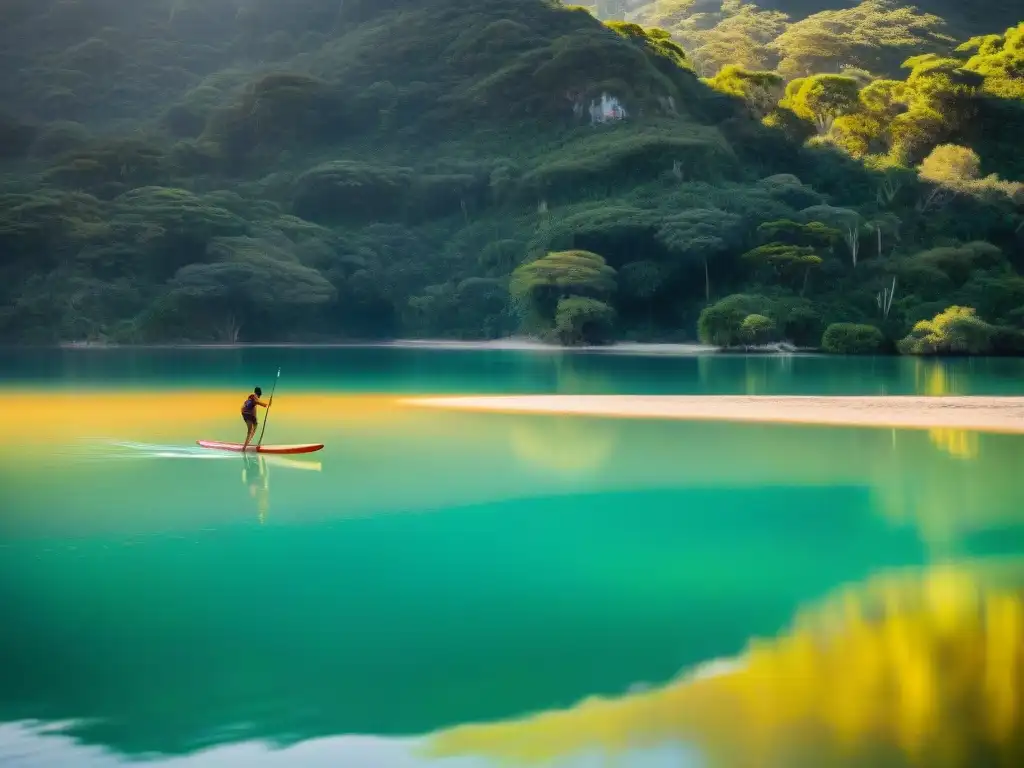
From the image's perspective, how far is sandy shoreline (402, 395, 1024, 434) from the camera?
23641 mm

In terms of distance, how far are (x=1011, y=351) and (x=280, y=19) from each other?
69.8m

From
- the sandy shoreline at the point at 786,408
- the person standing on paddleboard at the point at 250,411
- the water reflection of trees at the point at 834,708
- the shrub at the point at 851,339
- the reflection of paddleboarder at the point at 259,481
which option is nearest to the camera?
the water reflection of trees at the point at 834,708

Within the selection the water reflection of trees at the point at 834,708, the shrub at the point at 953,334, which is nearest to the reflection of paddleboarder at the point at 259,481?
the water reflection of trees at the point at 834,708

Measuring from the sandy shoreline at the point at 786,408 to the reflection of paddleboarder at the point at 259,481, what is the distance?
863 cm

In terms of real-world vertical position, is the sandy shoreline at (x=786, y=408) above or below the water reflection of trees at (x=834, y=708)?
above

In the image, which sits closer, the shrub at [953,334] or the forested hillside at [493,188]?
the shrub at [953,334]

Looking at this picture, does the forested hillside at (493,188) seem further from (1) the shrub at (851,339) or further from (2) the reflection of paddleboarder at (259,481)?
(2) the reflection of paddleboarder at (259,481)

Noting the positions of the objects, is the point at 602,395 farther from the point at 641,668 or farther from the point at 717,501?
the point at 641,668

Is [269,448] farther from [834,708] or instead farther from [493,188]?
[493,188]

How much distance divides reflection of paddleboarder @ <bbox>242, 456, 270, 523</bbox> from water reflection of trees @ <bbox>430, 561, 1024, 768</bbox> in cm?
705

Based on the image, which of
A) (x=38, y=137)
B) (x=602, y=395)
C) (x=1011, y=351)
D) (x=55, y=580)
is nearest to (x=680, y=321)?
(x=1011, y=351)

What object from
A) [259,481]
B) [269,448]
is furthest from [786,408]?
[259,481]

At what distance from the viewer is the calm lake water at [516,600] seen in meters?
7.23

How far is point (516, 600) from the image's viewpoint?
33.8 ft
